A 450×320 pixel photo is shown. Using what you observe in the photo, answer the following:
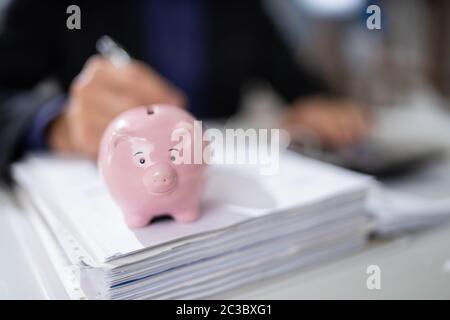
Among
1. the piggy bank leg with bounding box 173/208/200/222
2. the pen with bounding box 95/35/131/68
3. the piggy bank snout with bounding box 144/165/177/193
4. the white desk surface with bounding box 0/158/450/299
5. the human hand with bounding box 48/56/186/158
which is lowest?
the white desk surface with bounding box 0/158/450/299

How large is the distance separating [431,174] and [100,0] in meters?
0.49

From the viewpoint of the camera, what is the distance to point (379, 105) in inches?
41.5

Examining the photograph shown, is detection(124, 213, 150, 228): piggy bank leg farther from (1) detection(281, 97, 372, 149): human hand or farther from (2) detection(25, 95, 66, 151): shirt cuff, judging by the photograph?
(1) detection(281, 97, 372, 149): human hand

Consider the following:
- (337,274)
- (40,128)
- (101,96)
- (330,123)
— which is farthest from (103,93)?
(330,123)

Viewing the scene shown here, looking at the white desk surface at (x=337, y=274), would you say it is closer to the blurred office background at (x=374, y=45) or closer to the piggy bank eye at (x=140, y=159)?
the piggy bank eye at (x=140, y=159)

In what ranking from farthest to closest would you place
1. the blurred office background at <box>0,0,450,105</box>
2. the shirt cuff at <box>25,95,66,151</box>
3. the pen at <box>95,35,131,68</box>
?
1. the blurred office background at <box>0,0,450,105</box>
2. the shirt cuff at <box>25,95,66,151</box>
3. the pen at <box>95,35,131,68</box>

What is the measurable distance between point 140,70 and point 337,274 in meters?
0.30

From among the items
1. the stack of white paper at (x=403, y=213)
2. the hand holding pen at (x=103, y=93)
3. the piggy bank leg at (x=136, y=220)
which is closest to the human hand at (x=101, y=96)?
the hand holding pen at (x=103, y=93)

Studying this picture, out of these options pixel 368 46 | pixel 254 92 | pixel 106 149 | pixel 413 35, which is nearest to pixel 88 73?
pixel 106 149

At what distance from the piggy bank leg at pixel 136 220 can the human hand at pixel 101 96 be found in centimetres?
10

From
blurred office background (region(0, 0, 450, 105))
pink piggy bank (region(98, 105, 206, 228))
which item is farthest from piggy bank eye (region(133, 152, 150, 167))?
blurred office background (region(0, 0, 450, 105))

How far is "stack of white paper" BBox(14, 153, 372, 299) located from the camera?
30 centimetres

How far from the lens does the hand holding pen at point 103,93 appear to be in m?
0.41
